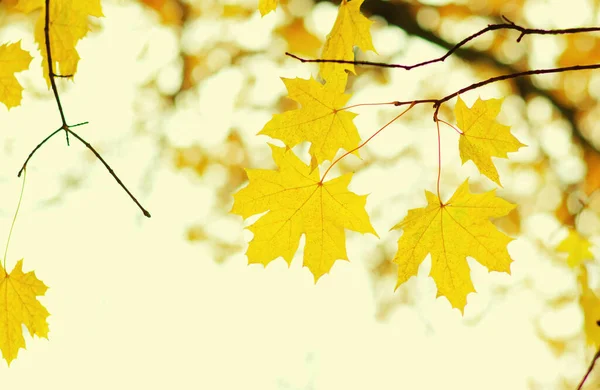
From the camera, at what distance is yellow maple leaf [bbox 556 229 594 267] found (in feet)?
9.17

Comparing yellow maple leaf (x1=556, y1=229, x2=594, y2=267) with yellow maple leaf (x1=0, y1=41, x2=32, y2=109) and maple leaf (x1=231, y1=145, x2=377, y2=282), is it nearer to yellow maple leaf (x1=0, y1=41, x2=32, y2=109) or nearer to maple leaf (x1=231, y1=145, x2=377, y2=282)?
maple leaf (x1=231, y1=145, x2=377, y2=282)

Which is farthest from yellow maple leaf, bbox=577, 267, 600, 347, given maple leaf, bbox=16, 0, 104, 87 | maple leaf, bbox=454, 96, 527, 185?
maple leaf, bbox=16, 0, 104, 87

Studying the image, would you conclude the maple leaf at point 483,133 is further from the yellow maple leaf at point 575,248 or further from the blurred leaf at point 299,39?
the blurred leaf at point 299,39

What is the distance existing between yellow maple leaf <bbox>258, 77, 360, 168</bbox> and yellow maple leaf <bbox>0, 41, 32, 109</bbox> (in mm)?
821

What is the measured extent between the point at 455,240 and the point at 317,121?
0.48 m

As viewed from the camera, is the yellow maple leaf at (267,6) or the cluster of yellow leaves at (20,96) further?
the cluster of yellow leaves at (20,96)

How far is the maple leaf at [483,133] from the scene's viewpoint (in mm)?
1168

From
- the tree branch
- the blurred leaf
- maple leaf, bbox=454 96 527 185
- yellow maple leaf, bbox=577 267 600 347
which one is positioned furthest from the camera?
the blurred leaf

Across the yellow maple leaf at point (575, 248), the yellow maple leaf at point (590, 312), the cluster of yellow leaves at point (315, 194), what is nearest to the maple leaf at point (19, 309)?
the cluster of yellow leaves at point (315, 194)

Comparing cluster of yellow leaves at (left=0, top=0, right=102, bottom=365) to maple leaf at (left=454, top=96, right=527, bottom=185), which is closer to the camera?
maple leaf at (left=454, top=96, right=527, bottom=185)

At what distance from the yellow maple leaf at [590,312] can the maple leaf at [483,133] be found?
166 centimetres

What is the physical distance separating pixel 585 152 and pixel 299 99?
3622mm

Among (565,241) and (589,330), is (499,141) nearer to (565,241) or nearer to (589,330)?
(589,330)

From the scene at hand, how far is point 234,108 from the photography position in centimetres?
489
